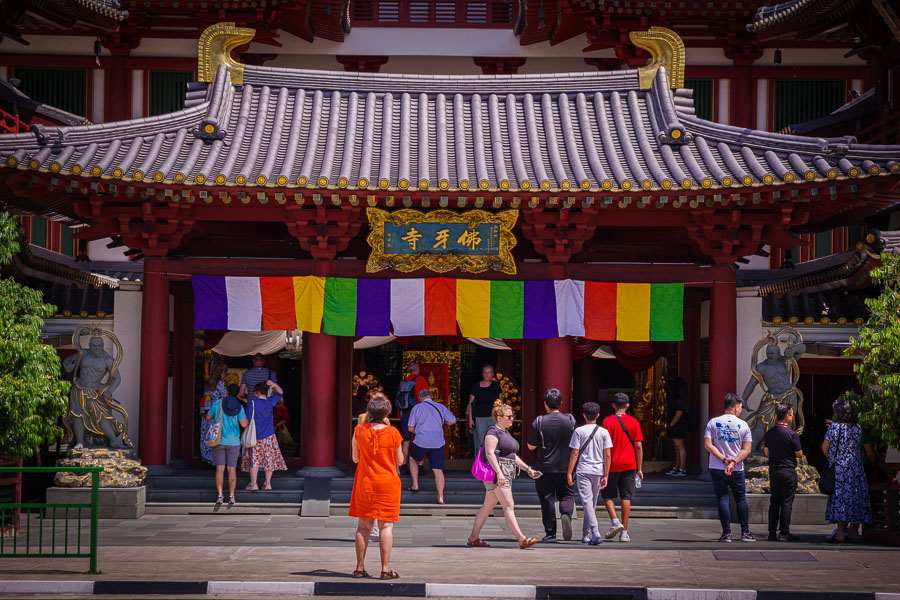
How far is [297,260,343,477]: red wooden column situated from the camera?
16.1m

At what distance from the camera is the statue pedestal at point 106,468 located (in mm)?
15094

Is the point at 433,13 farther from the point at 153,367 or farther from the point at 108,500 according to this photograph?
the point at 108,500

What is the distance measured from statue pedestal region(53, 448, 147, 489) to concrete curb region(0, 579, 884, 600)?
5.35 metres

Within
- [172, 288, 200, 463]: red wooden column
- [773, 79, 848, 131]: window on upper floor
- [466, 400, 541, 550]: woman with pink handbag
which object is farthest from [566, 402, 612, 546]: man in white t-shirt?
[773, 79, 848, 131]: window on upper floor

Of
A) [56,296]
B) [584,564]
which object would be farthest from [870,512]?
[56,296]

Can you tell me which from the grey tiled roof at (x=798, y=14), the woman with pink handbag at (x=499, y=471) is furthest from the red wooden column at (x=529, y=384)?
the grey tiled roof at (x=798, y=14)

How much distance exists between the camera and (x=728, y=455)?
13.1m

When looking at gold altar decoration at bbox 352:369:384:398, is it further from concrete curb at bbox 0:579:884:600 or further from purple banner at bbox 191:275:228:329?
concrete curb at bbox 0:579:884:600

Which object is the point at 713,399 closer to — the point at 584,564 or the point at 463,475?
the point at 463,475

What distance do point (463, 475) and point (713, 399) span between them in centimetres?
411

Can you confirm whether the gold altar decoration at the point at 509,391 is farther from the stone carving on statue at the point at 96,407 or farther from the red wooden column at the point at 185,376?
the stone carving on statue at the point at 96,407

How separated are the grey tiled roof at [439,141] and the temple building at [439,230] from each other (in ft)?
0.16

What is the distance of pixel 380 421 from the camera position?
34.7 feet

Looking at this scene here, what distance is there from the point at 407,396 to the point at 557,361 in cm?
252
